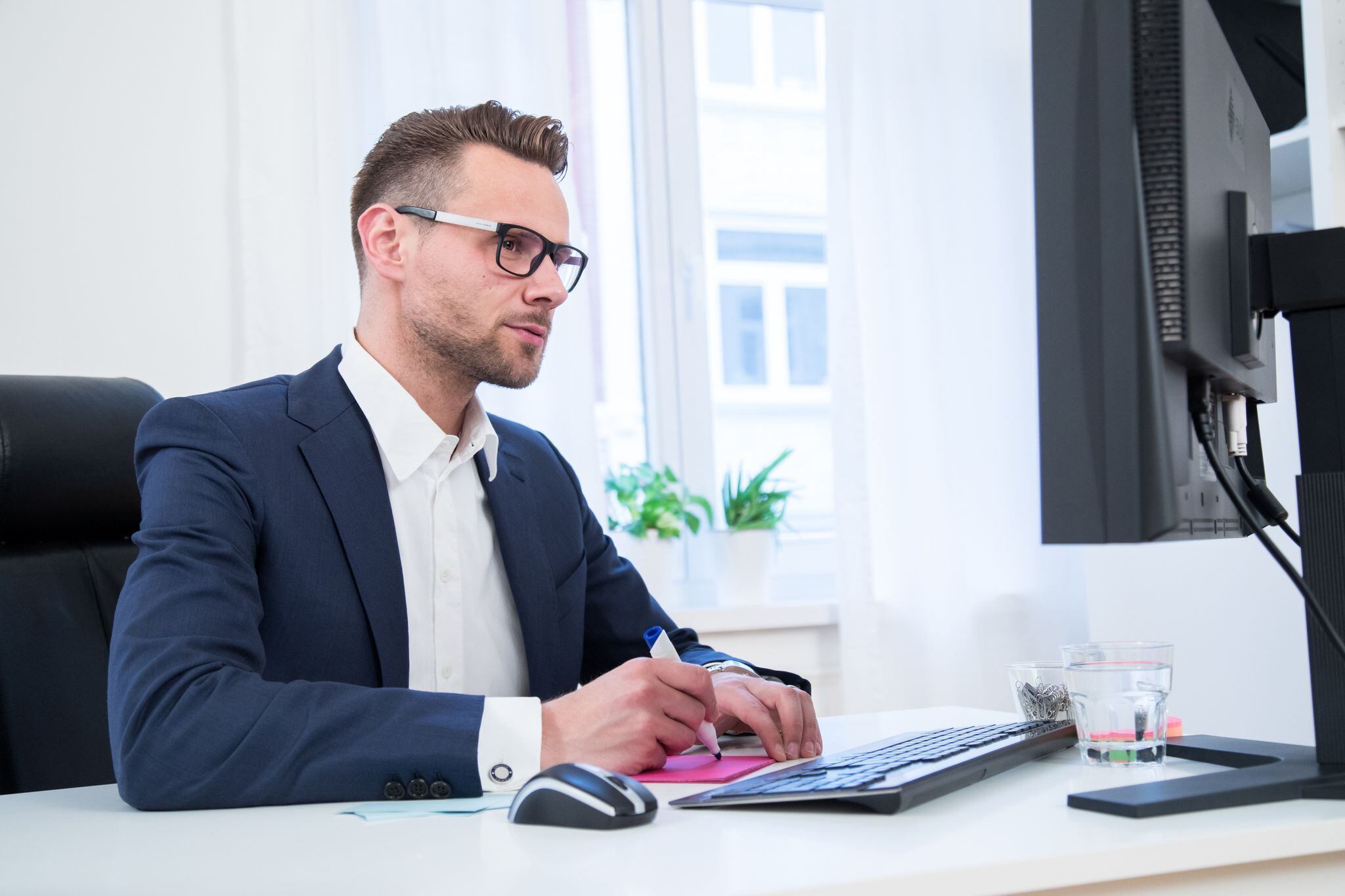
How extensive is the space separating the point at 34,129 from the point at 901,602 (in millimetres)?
2116

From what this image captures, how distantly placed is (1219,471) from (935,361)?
2.08m

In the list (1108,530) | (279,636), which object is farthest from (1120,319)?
(279,636)

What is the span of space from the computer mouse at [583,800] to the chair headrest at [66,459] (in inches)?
36.1

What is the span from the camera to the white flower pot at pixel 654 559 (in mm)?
2670

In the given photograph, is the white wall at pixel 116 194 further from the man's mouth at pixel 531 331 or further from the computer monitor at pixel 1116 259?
the computer monitor at pixel 1116 259

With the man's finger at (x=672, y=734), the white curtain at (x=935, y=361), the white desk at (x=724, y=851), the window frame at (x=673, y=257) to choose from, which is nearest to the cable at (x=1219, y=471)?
the white desk at (x=724, y=851)

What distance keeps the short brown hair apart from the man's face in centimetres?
3

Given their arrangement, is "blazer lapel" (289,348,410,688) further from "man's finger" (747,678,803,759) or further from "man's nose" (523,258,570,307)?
"man's finger" (747,678,803,759)

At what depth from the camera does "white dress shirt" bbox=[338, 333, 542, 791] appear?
1390 mm

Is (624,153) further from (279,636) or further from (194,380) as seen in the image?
(279,636)

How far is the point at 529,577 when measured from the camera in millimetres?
1464

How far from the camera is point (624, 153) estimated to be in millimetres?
2988

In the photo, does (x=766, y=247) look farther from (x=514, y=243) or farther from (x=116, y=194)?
(x=514, y=243)

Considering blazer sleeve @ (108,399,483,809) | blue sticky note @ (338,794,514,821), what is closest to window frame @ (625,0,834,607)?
blazer sleeve @ (108,399,483,809)
